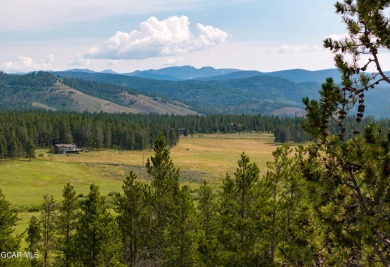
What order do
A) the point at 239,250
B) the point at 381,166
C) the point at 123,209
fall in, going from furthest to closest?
the point at 123,209 < the point at 239,250 < the point at 381,166

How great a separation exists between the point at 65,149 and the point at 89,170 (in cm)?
4558

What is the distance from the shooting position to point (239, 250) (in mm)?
29594

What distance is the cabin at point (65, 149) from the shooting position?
17025cm

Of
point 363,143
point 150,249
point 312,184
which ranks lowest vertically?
point 150,249

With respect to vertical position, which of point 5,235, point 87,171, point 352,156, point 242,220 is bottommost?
point 87,171

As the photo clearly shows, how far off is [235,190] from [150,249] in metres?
14.5

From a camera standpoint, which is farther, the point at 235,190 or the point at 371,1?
the point at 235,190

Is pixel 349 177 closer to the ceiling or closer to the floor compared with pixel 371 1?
closer to the floor

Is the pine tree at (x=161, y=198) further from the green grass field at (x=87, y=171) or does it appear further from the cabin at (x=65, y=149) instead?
the cabin at (x=65, y=149)

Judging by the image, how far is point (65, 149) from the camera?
171375 mm

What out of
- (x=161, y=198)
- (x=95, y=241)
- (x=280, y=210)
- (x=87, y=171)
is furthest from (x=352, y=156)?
(x=87, y=171)

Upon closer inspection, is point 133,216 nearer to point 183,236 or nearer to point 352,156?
point 183,236

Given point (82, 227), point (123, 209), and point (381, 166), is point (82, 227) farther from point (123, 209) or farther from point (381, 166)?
point (381, 166)

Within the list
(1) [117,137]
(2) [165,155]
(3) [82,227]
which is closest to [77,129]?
(1) [117,137]
